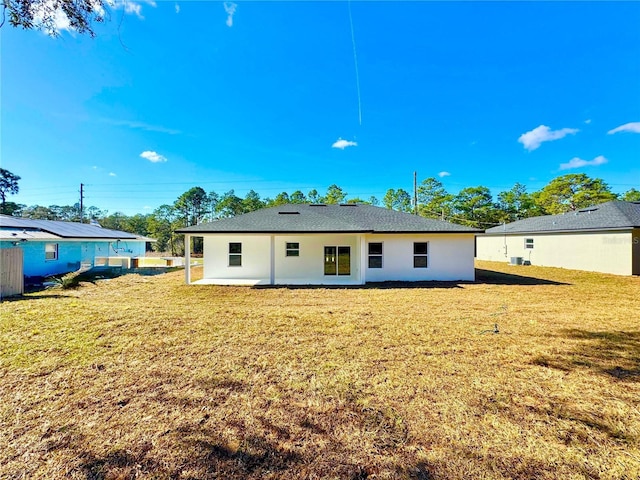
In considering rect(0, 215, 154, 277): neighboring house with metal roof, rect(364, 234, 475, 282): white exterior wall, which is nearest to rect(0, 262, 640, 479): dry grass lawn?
rect(364, 234, 475, 282): white exterior wall

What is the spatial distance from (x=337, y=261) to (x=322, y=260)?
0.79m

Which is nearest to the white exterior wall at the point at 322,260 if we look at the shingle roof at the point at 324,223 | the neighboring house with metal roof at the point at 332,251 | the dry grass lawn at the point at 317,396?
the neighboring house with metal roof at the point at 332,251

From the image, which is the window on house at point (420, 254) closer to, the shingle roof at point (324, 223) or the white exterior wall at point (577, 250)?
the shingle roof at point (324, 223)

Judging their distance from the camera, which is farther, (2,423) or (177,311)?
(177,311)

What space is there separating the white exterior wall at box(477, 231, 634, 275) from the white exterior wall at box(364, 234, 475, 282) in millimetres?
9849

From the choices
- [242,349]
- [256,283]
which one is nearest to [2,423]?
[242,349]

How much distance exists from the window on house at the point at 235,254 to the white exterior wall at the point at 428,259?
648cm

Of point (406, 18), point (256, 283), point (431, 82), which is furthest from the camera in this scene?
point (431, 82)

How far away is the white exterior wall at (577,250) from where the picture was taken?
14.7 meters

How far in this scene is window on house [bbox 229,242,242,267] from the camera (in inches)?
525

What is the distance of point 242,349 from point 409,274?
10.1 metres

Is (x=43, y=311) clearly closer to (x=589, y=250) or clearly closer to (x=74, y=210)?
(x=589, y=250)

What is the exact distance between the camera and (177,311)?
675cm

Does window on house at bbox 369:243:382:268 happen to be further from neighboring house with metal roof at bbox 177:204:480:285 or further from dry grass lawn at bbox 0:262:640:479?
dry grass lawn at bbox 0:262:640:479
